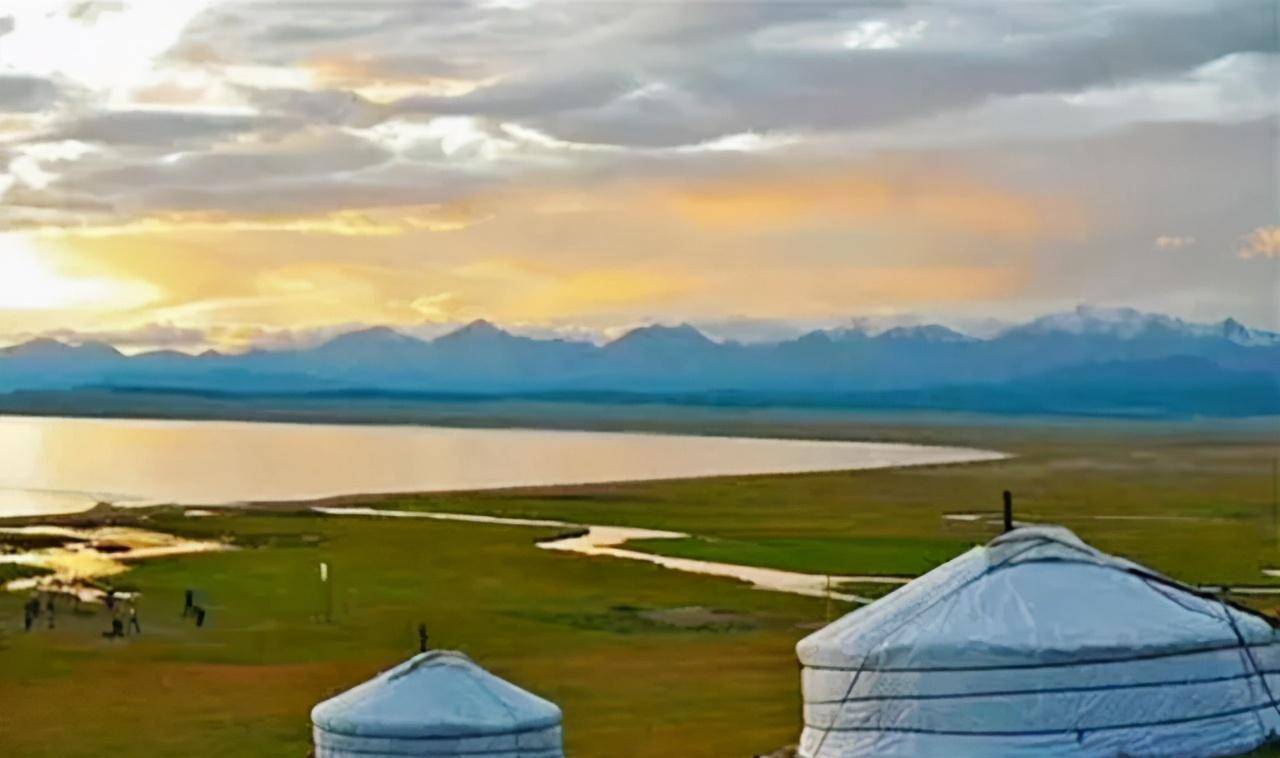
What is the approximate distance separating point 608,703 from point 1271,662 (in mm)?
9152

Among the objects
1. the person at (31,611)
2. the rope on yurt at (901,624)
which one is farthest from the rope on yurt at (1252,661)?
the person at (31,611)

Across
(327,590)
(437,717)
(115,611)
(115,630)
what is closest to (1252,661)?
(437,717)

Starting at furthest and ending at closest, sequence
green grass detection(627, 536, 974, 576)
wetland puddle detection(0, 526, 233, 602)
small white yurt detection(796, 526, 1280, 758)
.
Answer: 1. green grass detection(627, 536, 974, 576)
2. wetland puddle detection(0, 526, 233, 602)
3. small white yurt detection(796, 526, 1280, 758)

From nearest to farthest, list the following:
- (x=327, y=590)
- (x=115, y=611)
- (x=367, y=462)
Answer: (x=115, y=611), (x=327, y=590), (x=367, y=462)

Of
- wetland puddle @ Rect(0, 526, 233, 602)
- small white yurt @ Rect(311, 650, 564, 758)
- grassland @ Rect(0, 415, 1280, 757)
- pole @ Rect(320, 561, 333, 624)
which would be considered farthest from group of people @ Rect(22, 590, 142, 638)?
small white yurt @ Rect(311, 650, 564, 758)

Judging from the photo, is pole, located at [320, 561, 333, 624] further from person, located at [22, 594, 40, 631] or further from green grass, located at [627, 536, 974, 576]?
green grass, located at [627, 536, 974, 576]

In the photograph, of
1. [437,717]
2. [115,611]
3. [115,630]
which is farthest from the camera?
[115,611]

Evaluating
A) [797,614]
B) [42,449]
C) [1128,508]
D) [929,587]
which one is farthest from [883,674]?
[42,449]

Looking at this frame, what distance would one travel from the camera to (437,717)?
12.7m

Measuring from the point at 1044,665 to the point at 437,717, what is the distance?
3575 millimetres

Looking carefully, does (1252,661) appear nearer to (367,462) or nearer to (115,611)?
(115,611)

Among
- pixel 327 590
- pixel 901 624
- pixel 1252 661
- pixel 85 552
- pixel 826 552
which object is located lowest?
pixel 826 552

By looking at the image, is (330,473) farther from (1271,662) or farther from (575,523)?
(1271,662)

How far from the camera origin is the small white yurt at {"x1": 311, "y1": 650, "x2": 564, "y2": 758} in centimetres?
1266
